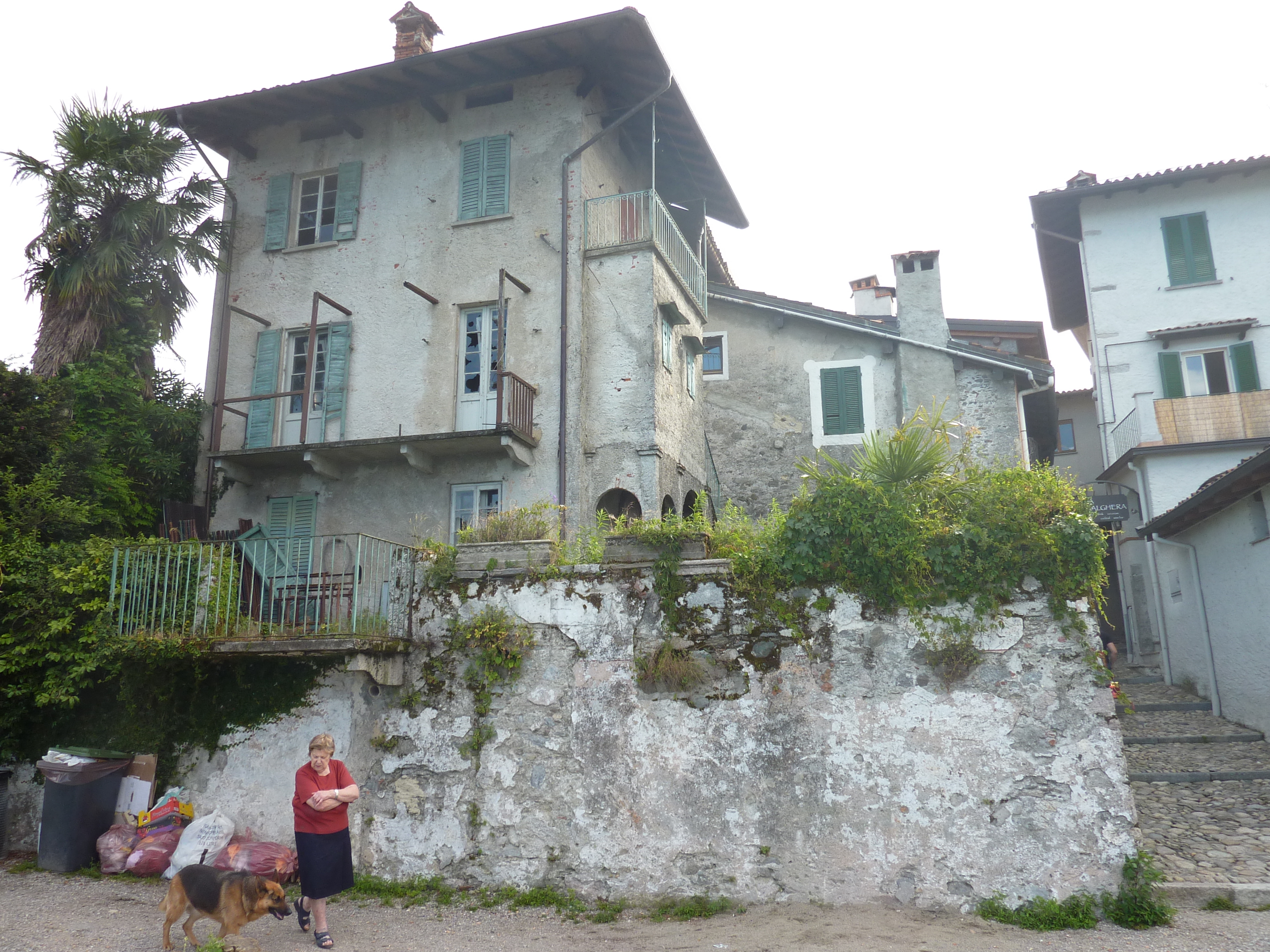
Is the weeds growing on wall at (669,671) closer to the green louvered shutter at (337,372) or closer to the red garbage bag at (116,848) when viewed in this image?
the red garbage bag at (116,848)

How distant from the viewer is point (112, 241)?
1330 cm

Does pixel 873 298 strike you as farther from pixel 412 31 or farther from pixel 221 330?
pixel 221 330

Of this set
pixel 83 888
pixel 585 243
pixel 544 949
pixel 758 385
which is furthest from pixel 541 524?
pixel 758 385

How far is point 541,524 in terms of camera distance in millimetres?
8195

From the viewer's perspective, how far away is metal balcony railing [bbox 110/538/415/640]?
25.9ft

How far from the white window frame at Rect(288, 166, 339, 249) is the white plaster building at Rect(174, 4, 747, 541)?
0.13 feet

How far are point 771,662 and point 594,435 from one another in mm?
6305

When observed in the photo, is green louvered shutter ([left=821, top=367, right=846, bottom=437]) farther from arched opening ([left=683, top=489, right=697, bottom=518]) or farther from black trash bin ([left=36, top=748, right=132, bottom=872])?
black trash bin ([left=36, top=748, right=132, bottom=872])

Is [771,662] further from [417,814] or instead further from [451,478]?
[451,478]

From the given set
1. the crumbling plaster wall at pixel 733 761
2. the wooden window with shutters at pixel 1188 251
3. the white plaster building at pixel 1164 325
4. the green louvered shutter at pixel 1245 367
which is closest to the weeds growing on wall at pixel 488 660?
the crumbling plaster wall at pixel 733 761

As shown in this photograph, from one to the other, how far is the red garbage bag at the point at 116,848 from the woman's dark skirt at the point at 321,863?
2721 millimetres

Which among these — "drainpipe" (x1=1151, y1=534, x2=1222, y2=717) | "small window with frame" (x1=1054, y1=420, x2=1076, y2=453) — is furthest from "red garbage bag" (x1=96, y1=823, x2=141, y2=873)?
"small window with frame" (x1=1054, y1=420, x2=1076, y2=453)

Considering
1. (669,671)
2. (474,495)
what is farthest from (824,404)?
(669,671)

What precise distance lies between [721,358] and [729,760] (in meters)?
10.6
